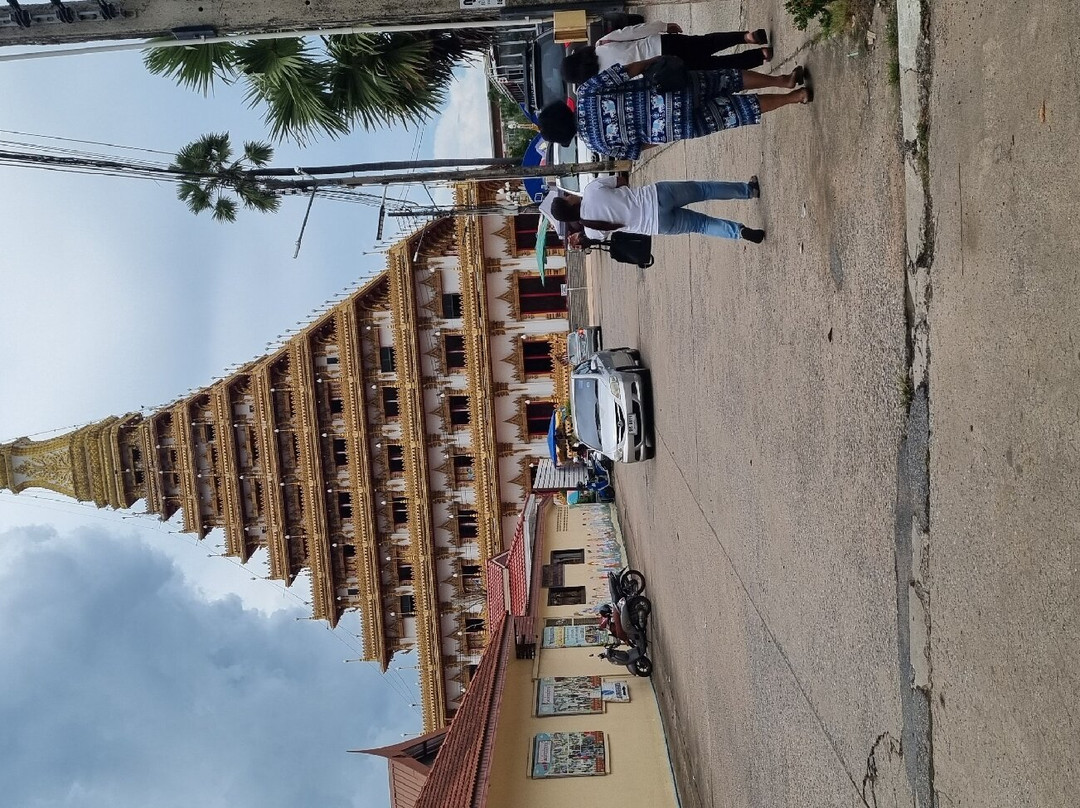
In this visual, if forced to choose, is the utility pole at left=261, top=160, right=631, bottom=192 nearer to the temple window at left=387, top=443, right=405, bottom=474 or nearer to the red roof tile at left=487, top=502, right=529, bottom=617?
the red roof tile at left=487, top=502, right=529, bottom=617

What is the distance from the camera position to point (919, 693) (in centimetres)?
422

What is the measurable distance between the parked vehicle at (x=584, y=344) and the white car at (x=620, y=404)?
18.7 ft

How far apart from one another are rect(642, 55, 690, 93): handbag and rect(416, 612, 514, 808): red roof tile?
8.09 meters

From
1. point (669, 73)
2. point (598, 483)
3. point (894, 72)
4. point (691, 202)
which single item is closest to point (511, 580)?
point (598, 483)

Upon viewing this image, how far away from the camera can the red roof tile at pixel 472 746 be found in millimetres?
9844

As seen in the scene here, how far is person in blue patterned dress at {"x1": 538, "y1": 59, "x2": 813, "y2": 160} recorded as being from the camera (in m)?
5.70

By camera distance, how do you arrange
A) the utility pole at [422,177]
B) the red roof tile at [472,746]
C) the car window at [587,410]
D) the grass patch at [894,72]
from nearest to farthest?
the grass patch at [894,72], the utility pole at [422,177], the red roof tile at [472,746], the car window at [587,410]

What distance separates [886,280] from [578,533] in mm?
16520

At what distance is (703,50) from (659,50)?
423 mm

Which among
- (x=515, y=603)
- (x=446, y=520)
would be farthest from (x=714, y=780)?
(x=446, y=520)

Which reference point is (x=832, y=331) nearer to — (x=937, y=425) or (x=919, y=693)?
(x=937, y=425)

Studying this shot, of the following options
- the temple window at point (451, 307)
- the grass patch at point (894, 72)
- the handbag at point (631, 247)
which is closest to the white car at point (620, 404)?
the handbag at point (631, 247)

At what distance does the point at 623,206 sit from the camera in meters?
6.52

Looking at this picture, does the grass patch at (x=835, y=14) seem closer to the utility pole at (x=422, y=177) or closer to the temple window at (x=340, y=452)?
the utility pole at (x=422, y=177)
